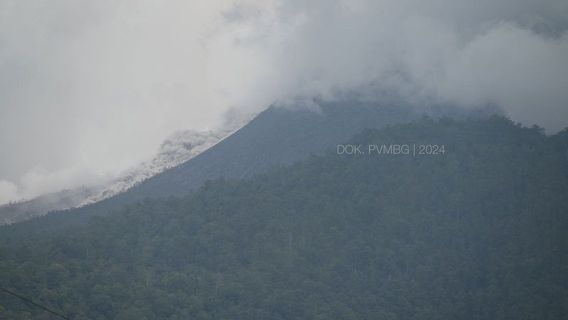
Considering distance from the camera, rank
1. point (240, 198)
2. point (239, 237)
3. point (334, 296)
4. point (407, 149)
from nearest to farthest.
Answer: point (334, 296), point (239, 237), point (240, 198), point (407, 149)

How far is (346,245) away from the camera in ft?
253

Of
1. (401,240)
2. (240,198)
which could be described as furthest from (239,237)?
(401,240)

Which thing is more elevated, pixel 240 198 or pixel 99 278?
pixel 240 198

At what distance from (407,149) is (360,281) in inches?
766

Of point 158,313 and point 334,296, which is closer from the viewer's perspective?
point 158,313

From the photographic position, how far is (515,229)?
78875mm

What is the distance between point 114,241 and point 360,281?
19376 mm

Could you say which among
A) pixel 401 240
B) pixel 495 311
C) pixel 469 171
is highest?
pixel 469 171

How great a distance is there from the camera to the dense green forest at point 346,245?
2598 inches

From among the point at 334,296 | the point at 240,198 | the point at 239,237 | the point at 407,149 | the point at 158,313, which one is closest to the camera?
the point at 158,313

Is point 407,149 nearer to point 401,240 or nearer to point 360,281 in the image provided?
point 401,240

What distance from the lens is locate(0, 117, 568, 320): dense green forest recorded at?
66.0 metres

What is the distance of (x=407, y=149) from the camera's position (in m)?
88.4

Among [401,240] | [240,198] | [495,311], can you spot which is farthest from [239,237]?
[495,311]
